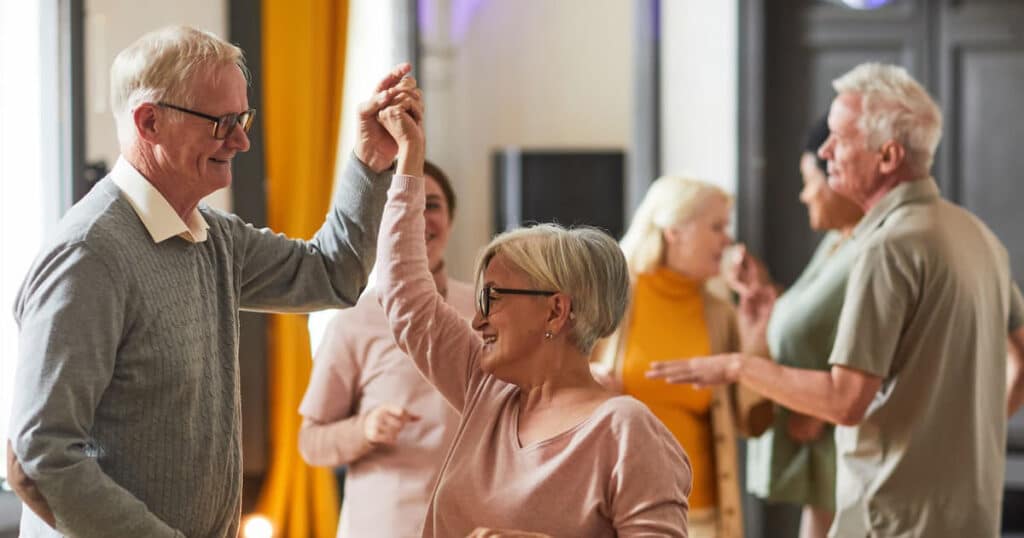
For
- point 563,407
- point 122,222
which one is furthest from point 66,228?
point 563,407

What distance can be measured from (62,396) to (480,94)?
567 centimetres

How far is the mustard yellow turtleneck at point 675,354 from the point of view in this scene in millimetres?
3416

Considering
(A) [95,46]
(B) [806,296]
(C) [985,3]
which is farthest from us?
(C) [985,3]

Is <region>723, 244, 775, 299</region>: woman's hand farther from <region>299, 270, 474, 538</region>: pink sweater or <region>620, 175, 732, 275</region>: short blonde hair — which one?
<region>299, 270, 474, 538</region>: pink sweater

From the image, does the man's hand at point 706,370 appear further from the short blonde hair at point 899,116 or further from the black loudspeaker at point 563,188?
the black loudspeaker at point 563,188

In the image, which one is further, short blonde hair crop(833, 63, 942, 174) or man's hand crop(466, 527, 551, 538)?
short blonde hair crop(833, 63, 942, 174)

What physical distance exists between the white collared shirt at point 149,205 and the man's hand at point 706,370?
1.37 meters

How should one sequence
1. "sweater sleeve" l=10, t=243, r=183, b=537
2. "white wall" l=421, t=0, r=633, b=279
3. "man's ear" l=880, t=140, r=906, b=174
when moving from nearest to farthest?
"sweater sleeve" l=10, t=243, r=183, b=537
"man's ear" l=880, t=140, r=906, b=174
"white wall" l=421, t=0, r=633, b=279

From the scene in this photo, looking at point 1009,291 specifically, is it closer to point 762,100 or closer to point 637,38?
point 762,100

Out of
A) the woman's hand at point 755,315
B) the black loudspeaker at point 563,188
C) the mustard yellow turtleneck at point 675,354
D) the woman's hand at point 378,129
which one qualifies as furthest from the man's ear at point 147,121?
the black loudspeaker at point 563,188

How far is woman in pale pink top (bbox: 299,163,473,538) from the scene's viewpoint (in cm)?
249

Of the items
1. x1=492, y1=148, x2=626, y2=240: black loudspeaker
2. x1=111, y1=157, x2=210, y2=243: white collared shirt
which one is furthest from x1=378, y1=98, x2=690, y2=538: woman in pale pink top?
x1=492, y1=148, x2=626, y2=240: black loudspeaker

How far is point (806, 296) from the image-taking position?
3.37m

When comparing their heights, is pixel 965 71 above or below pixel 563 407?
above
